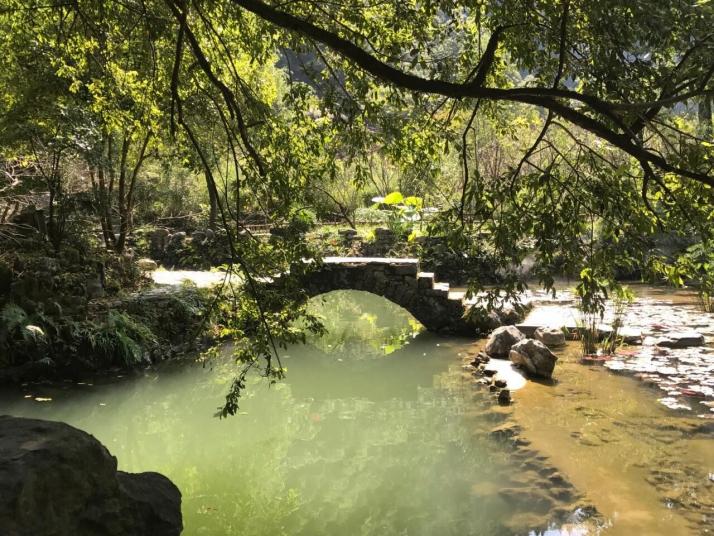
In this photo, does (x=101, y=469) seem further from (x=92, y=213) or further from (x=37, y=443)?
(x=92, y=213)

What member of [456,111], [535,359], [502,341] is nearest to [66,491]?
[456,111]

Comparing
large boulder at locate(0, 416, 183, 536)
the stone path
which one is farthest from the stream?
large boulder at locate(0, 416, 183, 536)

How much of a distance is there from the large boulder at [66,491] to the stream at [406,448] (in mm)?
1249

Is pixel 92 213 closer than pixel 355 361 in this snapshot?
No

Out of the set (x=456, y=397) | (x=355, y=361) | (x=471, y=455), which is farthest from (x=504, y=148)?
(x=471, y=455)

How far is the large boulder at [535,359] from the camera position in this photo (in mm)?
7715

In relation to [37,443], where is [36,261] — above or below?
above

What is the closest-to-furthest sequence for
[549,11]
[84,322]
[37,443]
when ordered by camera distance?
[37,443] < [549,11] < [84,322]

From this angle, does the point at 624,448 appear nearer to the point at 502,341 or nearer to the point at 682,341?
the point at 502,341

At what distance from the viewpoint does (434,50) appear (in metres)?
4.84

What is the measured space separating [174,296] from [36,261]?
2.13 meters

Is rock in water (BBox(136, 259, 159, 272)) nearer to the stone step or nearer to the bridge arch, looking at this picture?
the bridge arch

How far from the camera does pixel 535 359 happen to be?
7773 millimetres

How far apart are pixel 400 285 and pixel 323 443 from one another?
463 cm
